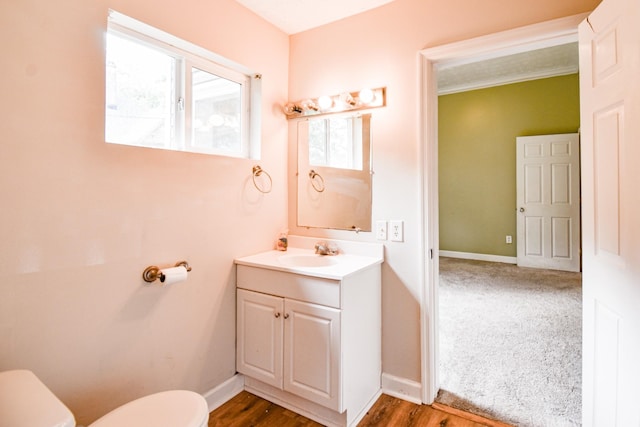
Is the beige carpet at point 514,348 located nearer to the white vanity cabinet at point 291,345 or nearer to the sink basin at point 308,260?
the white vanity cabinet at point 291,345

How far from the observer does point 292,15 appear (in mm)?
2195

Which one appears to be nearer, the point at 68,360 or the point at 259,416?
the point at 68,360

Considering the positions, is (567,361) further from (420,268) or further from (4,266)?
(4,266)

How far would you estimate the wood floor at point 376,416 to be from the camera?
5.80 ft

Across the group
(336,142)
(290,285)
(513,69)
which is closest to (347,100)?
(336,142)

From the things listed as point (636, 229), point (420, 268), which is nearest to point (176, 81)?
point (420, 268)

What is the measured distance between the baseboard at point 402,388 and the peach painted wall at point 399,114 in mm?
32

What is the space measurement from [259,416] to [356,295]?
0.87 metres

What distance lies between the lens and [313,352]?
175 centimetres

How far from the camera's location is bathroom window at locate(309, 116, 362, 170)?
7.27 feet

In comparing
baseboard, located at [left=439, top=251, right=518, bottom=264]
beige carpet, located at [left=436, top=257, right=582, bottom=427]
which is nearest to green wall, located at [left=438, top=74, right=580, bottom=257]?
baseboard, located at [left=439, top=251, right=518, bottom=264]

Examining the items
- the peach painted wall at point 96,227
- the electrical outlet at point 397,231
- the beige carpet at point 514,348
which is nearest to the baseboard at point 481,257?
the beige carpet at point 514,348

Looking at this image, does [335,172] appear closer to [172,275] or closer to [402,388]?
[172,275]

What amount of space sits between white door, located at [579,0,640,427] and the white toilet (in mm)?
1540
